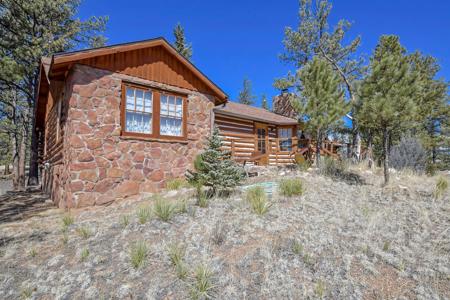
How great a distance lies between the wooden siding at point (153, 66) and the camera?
25.7 feet

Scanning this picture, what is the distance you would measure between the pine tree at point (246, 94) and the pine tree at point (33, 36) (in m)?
36.2

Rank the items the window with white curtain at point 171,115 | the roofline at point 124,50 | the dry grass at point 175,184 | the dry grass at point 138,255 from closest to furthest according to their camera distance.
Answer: the dry grass at point 138,255, the roofline at point 124,50, the dry grass at point 175,184, the window with white curtain at point 171,115

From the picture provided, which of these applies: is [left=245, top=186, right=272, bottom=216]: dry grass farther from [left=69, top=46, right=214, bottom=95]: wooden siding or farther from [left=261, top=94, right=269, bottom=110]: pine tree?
[left=261, top=94, right=269, bottom=110]: pine tree

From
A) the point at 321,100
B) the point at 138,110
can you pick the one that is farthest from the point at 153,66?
the point at 321,100

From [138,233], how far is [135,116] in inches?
185

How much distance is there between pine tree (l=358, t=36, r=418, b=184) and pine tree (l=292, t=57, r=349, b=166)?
2244mm

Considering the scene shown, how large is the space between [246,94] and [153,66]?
45077 millimetres

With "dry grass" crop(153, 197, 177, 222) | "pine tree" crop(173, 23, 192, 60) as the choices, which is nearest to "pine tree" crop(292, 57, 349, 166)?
"dry grass" crop(153, 197, 177, 222)

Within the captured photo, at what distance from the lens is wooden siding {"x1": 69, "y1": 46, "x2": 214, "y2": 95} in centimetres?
785

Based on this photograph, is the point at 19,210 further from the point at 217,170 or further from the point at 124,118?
the point at 217,170

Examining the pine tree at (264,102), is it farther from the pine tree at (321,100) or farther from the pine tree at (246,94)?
the pine tree at (321,100)

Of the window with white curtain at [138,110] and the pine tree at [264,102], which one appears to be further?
the pine tree at [264,102]

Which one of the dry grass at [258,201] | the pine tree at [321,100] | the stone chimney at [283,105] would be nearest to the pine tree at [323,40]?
the stone chimney at [283,105]

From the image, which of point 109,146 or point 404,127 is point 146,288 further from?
point 404,127
